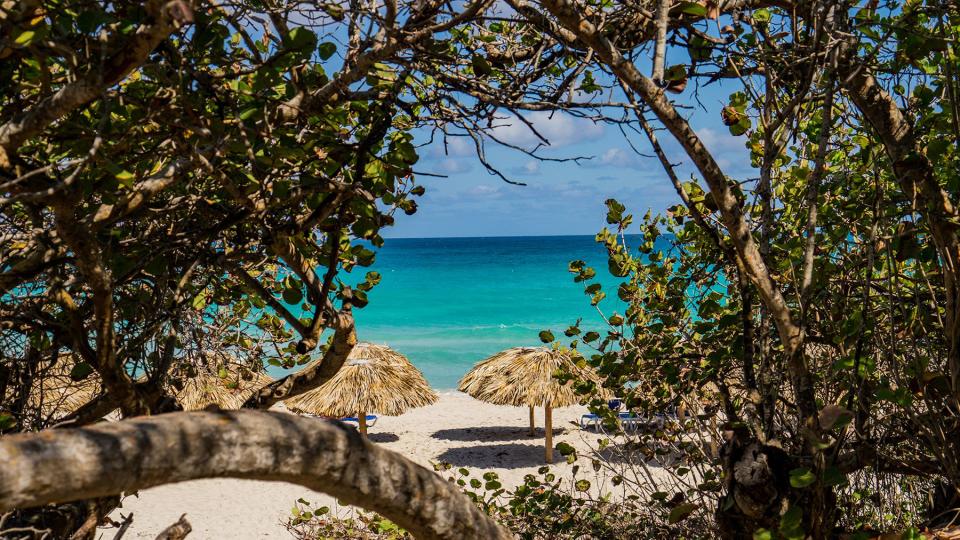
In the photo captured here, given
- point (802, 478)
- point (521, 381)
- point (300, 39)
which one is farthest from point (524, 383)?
point (300, 39)

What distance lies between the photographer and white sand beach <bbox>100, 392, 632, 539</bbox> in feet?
36.4

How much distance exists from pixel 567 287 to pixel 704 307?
204 feet

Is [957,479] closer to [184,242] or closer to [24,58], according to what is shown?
[184,242]

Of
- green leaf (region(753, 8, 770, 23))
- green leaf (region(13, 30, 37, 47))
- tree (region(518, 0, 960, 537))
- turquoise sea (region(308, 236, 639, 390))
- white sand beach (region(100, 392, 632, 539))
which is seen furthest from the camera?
turquoise sea (region(308, 236, 639, 390))

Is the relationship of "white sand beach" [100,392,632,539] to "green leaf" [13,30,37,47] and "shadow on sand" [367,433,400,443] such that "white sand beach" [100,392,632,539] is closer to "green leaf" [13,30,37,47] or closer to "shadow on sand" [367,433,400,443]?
"shadow on sand" [367,433,400,443]

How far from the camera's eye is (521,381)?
15680 millimetres

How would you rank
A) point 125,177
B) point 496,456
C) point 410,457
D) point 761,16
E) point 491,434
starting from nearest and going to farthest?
1. point 125,177
2. point 761,16
3. point 410,457
4. point 496,456
5. point 491,434

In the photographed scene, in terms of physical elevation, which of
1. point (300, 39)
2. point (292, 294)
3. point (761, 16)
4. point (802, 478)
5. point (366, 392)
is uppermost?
point (761, 16)

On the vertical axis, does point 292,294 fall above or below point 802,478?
above

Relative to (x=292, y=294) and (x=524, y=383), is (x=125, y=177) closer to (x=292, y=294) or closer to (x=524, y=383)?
(x=292, y=294)

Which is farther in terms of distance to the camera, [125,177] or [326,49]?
[326,49]

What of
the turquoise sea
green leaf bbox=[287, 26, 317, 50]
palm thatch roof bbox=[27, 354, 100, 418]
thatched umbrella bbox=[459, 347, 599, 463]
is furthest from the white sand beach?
green leaf bbox=[287, 26, 317, 50]

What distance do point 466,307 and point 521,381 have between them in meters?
40.0

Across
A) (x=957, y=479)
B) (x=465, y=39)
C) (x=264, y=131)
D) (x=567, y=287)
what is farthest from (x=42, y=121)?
(x=567, y=287)
